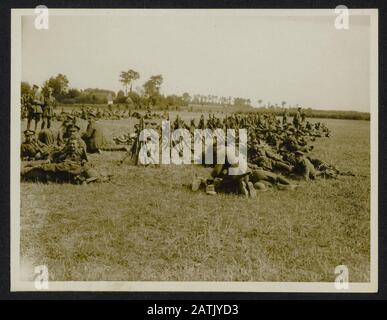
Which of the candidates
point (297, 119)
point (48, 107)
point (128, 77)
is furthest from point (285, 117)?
point (48, 107)

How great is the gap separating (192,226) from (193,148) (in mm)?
891

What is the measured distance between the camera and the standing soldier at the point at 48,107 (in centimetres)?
430

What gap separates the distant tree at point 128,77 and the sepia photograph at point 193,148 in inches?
0.6

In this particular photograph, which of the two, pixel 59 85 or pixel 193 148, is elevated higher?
pixel 59 85

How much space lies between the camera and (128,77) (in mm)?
4297

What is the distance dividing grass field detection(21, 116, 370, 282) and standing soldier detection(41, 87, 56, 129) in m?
0.70

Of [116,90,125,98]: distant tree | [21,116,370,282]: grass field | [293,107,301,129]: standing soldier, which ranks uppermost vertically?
[116,90,125,98]: distant tree

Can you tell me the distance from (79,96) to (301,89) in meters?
2.57

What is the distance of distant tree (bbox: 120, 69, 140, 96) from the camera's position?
4.29 meters

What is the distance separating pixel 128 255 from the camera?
4.18 meters

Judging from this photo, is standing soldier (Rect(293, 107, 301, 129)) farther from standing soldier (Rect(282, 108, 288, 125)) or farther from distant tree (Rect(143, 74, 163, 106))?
distant tree (Rect(143, 74, 163, 106))

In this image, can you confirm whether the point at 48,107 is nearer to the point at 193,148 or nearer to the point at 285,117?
the point at 193,148

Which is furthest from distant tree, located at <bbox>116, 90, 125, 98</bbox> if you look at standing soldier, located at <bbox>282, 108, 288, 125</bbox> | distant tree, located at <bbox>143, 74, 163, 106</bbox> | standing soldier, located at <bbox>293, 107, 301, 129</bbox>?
standing soldier, located at <bbox>293, 107, 301, 129</bbox>
